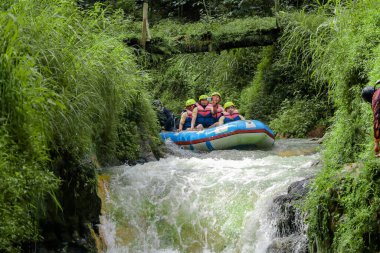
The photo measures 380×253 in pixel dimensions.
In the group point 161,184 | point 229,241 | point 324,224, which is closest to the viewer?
point 324,224

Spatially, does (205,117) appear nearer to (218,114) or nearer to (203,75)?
(218,114)

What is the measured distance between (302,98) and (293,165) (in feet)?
21.3

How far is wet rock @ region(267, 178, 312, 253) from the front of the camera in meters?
6.04

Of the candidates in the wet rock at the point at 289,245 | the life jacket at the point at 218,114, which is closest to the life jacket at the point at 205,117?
the life jacket at the point at 218,114

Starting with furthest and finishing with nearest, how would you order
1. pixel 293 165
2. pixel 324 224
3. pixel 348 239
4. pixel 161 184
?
pixel 293 165
pixel 161 184
pixel 324 224
pixel 348 239

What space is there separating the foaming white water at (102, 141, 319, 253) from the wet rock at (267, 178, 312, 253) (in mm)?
139

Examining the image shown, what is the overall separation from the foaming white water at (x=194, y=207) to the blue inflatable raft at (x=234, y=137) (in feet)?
10.2

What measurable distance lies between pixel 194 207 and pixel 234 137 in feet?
14.7

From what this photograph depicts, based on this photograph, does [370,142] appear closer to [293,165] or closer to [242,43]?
[293,165]

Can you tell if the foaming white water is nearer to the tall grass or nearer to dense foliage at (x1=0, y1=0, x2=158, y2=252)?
dense foliage at (x1=0, y1=0, x2=158, y2=252)

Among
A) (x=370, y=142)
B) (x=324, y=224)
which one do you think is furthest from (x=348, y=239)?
(x=370, y=142)

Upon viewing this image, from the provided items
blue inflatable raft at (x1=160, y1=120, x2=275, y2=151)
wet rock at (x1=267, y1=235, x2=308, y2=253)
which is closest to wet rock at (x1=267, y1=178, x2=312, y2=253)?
wet rock at (x1=267, y1=235, x2=308, y2=253)

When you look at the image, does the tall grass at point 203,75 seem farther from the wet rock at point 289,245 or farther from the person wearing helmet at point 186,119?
the wet rock at point 289,245

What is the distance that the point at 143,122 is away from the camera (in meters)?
10.1
